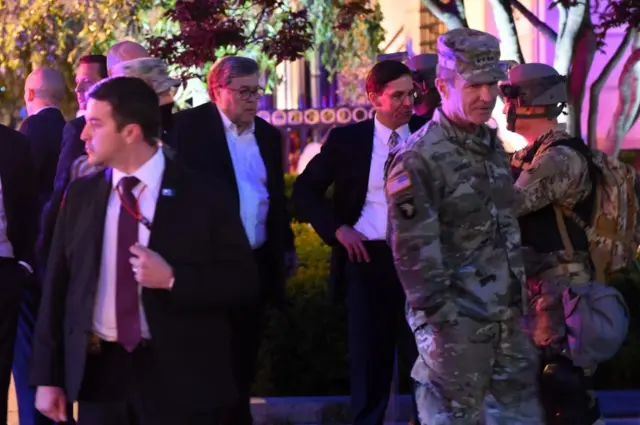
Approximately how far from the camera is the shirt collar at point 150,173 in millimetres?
3930

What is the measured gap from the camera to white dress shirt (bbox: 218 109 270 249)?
6.13 m

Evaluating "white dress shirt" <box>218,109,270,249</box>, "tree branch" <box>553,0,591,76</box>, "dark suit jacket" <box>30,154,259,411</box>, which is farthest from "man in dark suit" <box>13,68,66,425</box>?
"tree branch" <box>553,0,591,76</box>

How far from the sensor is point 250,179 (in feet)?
20.4

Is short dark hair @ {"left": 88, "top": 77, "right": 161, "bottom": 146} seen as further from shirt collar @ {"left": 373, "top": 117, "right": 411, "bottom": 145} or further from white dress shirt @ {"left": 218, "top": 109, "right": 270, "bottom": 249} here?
shirt collar @ {"left": 373, "top": 117, "right": 411, "bottom": 145}

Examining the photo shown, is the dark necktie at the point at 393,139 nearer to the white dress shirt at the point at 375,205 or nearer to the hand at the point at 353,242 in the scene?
the white dress shirt at the point at 375,205

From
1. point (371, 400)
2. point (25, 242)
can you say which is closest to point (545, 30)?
point (371, 400)

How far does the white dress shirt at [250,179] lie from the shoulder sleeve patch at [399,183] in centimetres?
170

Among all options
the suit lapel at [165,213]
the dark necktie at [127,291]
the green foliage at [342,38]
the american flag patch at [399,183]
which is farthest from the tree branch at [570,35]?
the green foliage at [342,38]

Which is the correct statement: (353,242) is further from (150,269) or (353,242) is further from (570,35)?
(570,35)

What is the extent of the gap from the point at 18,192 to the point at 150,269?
90.1 inches

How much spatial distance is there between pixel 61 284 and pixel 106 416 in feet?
1.52

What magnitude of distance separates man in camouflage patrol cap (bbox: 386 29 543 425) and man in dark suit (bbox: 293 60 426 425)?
5.27 ft

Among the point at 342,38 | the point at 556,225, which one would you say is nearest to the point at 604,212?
the point at 556,225

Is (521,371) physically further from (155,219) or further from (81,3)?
(81,3)
